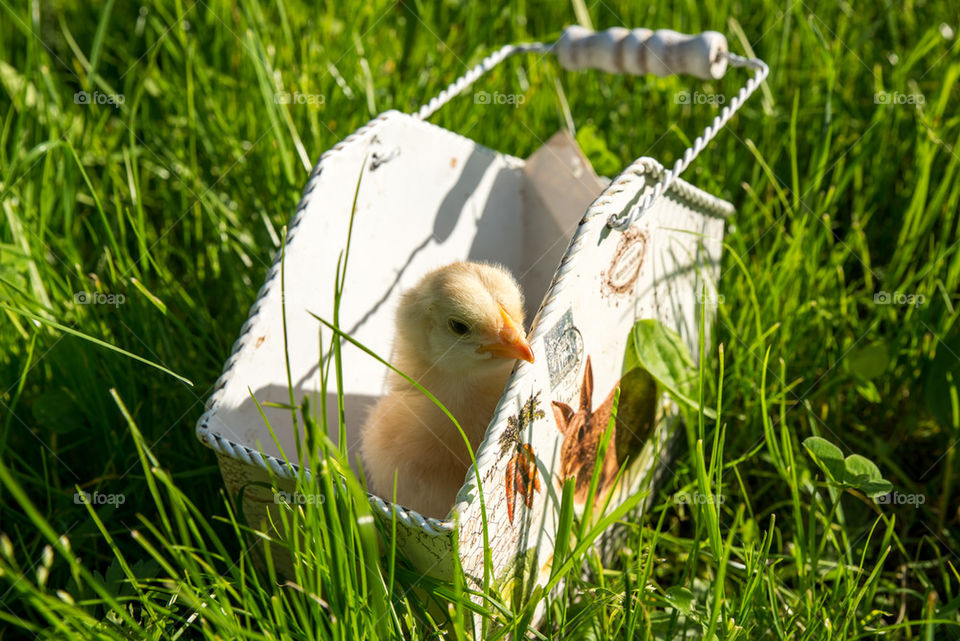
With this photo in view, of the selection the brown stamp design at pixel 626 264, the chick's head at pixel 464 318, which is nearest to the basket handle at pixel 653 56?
the brown stamp design at pixel 626 264

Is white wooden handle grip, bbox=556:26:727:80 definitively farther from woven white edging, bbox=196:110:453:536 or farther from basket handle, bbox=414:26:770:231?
A: woven white edging, bbox=196:110:453:536

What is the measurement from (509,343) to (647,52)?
825mm

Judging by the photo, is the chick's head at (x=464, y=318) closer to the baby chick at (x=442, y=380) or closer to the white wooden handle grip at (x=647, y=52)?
the baby chick at (x=442, y=380)

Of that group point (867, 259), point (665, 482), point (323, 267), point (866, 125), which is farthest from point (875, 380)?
point (323, 267)

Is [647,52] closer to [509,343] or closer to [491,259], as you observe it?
[491,259]

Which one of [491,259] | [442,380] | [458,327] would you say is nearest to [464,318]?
[458,327]

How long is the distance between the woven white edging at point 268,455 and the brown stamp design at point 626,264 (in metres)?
0.53

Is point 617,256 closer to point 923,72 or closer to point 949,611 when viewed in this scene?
point 949,611

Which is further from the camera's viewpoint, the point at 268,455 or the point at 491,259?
the point at 491,259

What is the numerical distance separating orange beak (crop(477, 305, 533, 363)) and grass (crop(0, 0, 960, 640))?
0.99 ft

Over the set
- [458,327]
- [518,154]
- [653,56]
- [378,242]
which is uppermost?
[653,56]

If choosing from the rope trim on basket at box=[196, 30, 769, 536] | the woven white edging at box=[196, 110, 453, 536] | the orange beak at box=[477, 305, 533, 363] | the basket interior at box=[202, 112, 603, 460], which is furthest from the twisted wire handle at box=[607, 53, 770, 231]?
the woven white edging at box=[196, 110, 453, 536]

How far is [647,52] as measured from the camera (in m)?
1.88

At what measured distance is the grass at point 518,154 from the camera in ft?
4.70
